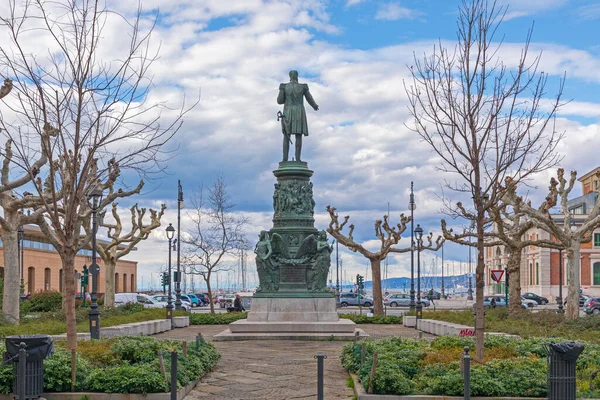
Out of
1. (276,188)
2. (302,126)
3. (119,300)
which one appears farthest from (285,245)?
(119,300)

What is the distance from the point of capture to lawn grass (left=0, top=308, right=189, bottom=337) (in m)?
21.8

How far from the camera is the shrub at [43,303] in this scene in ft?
135

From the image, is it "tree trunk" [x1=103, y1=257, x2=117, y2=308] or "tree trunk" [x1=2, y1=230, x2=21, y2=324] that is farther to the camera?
"tree trunk" [x1=103, y1=257, x2=117, y2=308]

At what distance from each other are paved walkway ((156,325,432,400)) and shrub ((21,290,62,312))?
69.0 ft

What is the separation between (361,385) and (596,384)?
3661 mm

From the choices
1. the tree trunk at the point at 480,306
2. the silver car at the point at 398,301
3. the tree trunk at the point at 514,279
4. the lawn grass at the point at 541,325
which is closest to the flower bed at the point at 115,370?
the tree trunk at the point at 480,306

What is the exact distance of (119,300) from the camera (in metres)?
58.1

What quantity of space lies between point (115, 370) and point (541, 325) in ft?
Answer: 59.8

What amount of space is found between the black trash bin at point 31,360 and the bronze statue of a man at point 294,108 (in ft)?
58.5

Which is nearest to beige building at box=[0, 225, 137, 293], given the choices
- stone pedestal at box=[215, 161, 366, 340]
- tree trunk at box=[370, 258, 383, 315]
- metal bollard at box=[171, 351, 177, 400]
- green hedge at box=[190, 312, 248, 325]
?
tree trunk at box=[370, 258, 383, 315]

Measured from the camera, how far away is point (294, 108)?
28.7 meters

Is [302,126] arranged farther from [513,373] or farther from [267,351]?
[513,373]

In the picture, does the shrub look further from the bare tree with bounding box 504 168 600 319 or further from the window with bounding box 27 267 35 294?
the window with bounding box 27 267 35 294

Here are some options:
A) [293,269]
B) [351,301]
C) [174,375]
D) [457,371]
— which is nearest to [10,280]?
[293,269]
